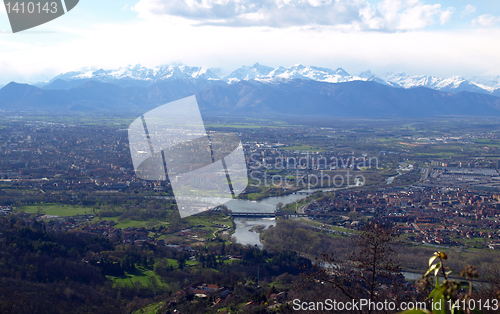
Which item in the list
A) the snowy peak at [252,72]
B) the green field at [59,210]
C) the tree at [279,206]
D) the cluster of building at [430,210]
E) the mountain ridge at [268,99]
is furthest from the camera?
the snowy peak at [252,72]

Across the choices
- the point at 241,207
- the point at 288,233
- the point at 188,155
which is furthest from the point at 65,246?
the point at 241,207

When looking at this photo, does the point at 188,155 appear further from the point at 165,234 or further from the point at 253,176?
the point at 253,176

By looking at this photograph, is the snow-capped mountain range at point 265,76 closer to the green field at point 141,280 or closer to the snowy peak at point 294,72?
the snowy peak at point 294,72

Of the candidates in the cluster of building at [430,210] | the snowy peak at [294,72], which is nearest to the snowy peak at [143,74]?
the snowy peak at [294,72]

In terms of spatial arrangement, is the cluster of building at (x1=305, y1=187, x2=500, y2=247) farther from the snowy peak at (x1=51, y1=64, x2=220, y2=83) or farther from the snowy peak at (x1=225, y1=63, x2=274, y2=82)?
the snowy peak at (x1=225, y1=63, x2=274, y2=82)

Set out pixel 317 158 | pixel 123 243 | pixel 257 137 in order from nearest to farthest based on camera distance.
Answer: pixel 123 243
pixel 317 158
pixel 257 137

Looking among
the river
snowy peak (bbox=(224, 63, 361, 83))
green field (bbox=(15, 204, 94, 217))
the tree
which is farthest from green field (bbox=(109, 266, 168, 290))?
snowy peak (bbox=(224, 63, 361, 83))
